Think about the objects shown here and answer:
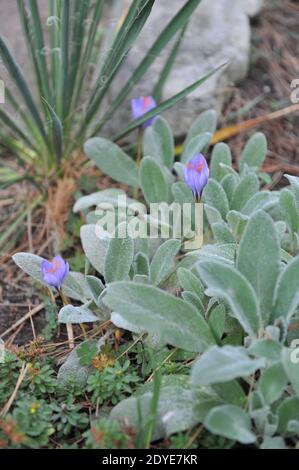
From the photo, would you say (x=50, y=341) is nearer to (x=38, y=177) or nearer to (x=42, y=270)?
(x=42, y=270)

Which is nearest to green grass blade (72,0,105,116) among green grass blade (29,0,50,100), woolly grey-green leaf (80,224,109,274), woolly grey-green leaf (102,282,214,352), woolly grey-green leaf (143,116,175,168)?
green grass blade (29,0,50,100)

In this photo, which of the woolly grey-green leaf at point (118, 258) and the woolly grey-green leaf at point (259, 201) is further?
the woolly grey-green leaf at point (259, 201)

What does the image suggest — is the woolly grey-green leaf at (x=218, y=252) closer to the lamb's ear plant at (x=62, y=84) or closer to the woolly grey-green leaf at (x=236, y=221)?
the woolly grey-green leaf at (x=236, y=221)

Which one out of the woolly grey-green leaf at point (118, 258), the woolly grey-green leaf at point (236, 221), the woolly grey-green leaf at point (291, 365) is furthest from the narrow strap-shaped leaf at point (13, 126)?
the woolly grey-green leaf at point (291, 365)

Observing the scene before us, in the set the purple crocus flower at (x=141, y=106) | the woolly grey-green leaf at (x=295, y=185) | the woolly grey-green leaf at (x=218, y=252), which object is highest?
the purple crocus flower at (x=141, y=106)

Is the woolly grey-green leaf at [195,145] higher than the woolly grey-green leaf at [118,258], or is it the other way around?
the woolly grey-green leaf at [195,145]

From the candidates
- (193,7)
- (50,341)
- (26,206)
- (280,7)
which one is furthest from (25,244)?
(280,7)
